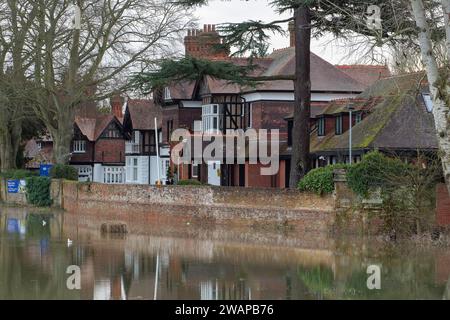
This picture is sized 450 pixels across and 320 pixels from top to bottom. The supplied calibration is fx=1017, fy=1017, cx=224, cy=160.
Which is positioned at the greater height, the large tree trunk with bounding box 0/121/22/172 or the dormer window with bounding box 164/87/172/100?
the dormer window with bounding box 164/87/172/100

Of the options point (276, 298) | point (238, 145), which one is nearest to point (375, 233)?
point (276, 298)

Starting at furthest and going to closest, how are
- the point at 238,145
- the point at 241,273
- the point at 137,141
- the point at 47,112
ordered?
the point at 137,141 < the point at 47,112 < the point at 238,145 < the point at 241,273

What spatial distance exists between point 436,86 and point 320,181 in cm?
929

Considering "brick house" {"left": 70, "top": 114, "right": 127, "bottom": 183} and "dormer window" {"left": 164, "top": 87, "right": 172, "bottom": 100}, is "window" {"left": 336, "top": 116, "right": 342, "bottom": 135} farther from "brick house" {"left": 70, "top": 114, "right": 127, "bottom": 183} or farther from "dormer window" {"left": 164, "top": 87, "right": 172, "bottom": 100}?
"brick house" {"left": 70, "top": 114, "right": 127, "bottom": 183}

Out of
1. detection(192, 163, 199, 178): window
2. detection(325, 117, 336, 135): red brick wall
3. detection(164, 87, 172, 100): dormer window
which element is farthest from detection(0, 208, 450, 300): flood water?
detection(164, 87, 172, 100): dormer window

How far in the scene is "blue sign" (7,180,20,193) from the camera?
54531 millimetres

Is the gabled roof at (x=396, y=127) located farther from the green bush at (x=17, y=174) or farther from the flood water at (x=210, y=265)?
the green bush at (x=17, y=174)

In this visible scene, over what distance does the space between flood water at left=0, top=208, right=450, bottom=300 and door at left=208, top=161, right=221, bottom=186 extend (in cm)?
1520

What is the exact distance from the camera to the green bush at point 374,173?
3123 centimetres

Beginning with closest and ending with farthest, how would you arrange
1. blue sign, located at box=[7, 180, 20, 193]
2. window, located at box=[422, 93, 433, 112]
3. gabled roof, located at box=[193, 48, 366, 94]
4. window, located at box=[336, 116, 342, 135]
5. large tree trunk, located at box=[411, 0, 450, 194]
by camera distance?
large tree trunk, located at box=[411, 0, 450, 194]
window, located at box=[422, 93, 433, 112]
window, located at box=[336, 116, 342, 135]
gabled roof, located at box=[193, 48, 366, 94]
blue sign, located at box=[7, 180, 20, 193]

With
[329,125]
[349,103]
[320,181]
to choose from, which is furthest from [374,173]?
[329,125]
